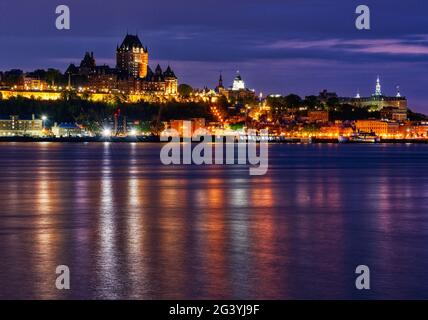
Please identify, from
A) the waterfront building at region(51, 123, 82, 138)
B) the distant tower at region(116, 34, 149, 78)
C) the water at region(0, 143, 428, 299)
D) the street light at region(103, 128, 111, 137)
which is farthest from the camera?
the distant tower at region(116, 34, 149, 78)

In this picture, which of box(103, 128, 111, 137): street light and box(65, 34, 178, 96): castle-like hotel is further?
box(65, 34, 178, 96): castle-like hotel

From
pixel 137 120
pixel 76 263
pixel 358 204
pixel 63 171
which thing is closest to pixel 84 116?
pixel 137 120

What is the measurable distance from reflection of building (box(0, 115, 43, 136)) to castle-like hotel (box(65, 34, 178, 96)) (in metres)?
26.8

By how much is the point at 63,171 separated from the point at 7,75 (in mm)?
→ 129128

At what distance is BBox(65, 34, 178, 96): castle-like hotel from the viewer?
161500 mm

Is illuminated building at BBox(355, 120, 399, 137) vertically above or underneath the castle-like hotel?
underneath

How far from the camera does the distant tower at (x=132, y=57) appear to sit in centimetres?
17288

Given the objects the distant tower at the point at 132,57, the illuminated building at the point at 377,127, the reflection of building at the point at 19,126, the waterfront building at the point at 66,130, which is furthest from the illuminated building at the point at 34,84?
the illuminated building at the point at 377,127

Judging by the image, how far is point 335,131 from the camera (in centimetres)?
15700

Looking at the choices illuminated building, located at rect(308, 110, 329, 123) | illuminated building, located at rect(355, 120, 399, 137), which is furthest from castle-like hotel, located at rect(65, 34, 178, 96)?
illuminated building, located at rect(355, 120, 399, 137)

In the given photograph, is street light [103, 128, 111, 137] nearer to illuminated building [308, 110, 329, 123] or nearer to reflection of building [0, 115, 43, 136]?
reflection of building [0, 115, 43, 136]

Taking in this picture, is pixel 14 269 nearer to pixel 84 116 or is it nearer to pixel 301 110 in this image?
pixel 84 116

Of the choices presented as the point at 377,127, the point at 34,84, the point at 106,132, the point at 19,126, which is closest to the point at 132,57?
the point at 34,84

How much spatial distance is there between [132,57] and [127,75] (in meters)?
7.86
